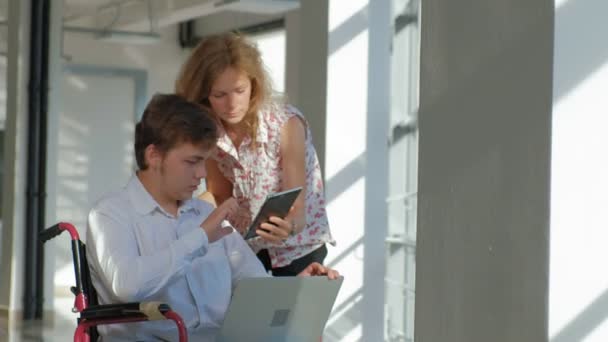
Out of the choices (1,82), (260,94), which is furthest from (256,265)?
(1,82)

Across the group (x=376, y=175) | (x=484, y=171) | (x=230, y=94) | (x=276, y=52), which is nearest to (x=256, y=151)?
(x=230, y=94)

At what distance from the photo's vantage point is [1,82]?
43.6 ft

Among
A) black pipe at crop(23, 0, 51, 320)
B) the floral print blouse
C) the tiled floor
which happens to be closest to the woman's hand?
the floral print blouse

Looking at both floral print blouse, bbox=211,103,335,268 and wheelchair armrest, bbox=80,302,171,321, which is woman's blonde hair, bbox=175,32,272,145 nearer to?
floral print blouse, bbox=211,103,335,268

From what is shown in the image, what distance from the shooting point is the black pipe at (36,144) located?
31.4 feet

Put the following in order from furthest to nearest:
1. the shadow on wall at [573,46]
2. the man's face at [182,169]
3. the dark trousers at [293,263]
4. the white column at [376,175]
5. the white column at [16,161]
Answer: the white column at [16,161], the white column at [376,175], the dark trousers at [293,263], the man's face at [182,169], the shadow on wall at [573,46]

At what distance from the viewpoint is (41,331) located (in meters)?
8.66

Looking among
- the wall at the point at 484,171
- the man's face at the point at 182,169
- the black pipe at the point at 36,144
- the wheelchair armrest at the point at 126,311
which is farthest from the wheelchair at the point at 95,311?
the black pipe at the point at 36,144

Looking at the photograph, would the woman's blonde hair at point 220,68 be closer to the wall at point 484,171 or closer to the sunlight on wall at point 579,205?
the wall at point 484,171

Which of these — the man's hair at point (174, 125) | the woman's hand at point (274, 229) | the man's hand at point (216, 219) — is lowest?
the woman's hand at point (274, 229)

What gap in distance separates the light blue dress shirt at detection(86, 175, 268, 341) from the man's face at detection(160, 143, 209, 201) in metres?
0.07

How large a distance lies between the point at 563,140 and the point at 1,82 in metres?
11.9

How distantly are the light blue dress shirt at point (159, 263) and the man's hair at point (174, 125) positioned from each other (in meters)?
0.15

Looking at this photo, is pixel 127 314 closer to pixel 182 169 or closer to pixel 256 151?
pixel 182 169
